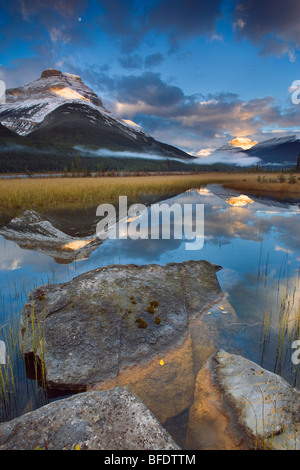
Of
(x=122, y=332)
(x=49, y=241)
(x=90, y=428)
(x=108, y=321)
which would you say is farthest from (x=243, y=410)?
(x=49, y=241)

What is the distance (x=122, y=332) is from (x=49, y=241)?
759cm

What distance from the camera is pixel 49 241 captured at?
34.8 ft

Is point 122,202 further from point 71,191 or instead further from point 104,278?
point 104,278

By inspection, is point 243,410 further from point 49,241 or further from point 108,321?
point 49,241

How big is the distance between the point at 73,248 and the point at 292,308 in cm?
778

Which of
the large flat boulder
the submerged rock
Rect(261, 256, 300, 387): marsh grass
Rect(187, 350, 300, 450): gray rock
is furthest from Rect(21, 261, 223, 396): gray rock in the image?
the submerged rock

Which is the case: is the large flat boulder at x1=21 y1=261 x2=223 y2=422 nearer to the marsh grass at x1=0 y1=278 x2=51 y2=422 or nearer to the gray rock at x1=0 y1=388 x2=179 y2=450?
the marsh grass at x1=0 y1=278 x2=51 y2=422

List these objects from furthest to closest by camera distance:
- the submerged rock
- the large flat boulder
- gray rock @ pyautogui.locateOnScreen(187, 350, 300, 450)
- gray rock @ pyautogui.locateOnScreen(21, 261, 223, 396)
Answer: the submerged rock
gray rock @ pyautogui.locateOnScreen(21, 261, 223, 396)
the large flat boulder
gray rock @ pyautogui.locateOnScreen(187, 350, 300, 450)

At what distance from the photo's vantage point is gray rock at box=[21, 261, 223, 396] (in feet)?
12.0

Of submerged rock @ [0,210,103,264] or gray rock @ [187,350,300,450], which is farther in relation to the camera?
submerged rock @ [0,210,103,264]

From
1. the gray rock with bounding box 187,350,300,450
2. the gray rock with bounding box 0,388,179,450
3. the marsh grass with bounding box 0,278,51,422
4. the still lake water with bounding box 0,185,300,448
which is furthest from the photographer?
the still lake water with bounding box 0,185,300,448

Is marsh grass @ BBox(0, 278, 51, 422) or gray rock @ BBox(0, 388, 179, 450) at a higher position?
gray rock @ BBox(0, 388, 179, 450)

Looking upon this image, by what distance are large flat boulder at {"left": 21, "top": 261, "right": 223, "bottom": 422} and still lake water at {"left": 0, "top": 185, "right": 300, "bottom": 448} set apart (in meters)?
0.26
